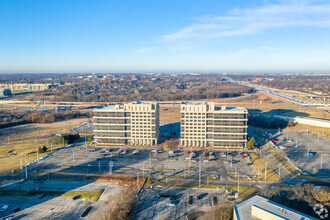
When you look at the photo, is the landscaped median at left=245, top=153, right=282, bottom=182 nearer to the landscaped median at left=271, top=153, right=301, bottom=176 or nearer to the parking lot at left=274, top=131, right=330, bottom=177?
the landscaped median at left=271, top=153, right=301, bottom=176

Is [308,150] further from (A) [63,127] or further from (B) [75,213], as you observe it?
(A) [63,127]

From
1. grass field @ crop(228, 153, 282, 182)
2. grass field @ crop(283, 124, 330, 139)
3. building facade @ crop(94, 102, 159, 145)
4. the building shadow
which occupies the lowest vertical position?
grass field @ crop(228, 153, 282, 182)

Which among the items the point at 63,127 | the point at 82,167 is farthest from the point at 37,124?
the point at 82,167

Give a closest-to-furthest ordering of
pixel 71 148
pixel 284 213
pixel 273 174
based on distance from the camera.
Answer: pixel 284 213 → pixel 273 174 → pixel 71 148

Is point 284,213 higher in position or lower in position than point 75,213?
higher

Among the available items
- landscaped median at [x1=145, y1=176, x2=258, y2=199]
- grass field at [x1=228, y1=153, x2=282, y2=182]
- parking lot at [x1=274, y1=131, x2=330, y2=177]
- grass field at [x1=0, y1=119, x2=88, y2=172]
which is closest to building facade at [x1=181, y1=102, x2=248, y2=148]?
grass field at [x1=228, y1=153, x2=282, y2=182]
